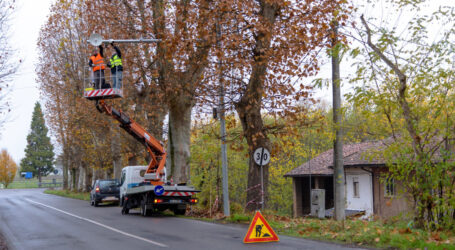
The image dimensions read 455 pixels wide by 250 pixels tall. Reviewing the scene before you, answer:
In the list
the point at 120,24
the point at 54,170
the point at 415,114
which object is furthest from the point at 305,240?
the point at 54,170

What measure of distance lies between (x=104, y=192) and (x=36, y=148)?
84915 mm

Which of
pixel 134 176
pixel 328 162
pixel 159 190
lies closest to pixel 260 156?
pixel 159 190

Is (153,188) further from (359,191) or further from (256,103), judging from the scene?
(359,191)

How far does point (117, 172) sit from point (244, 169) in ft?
30.5

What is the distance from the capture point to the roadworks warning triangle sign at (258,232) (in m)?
9.98

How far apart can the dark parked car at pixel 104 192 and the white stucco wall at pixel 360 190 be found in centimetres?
1450

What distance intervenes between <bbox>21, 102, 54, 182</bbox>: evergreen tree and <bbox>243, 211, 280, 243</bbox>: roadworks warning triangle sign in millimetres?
103332

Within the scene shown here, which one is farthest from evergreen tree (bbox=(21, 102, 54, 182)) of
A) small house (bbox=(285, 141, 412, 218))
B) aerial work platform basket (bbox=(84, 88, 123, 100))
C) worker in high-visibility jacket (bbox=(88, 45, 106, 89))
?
aerial work platform basket (bbox=(84, 88, 123, 100))

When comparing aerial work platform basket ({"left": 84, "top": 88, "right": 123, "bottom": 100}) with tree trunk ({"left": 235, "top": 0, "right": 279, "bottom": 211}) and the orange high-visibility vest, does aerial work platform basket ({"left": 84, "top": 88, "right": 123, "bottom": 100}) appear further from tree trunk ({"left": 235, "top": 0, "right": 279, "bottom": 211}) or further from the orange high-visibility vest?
tree trunk ({"left": 235, "top": 0, "right": 279, "bottom": 211})

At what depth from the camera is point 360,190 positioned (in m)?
28.9

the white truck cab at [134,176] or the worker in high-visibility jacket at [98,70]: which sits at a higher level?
the worker in high-visibility jacket at [98,70]

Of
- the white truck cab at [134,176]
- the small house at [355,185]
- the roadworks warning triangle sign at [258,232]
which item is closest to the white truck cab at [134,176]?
the white truck cab at [134,176]

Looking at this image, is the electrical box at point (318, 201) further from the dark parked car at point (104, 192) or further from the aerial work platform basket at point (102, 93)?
the dark parked car at point (104, 192)

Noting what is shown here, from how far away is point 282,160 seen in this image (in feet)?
152
